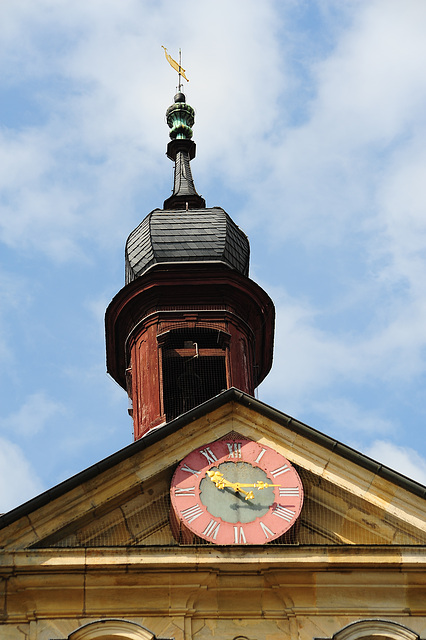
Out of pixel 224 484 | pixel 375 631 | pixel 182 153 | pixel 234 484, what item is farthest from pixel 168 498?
pixel 182 153

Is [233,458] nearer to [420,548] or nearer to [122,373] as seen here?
[420,548]

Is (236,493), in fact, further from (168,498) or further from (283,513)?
(168,498)

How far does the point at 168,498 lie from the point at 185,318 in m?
7.94

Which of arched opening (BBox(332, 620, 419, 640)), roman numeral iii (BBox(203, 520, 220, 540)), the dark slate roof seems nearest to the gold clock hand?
roman numeral iii (BBox(203, 520, 220, 540))

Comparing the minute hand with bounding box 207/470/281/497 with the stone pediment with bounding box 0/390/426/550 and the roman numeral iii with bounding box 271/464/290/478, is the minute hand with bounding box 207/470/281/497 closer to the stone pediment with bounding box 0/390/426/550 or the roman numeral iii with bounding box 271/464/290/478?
the roman numeral iii with bounding box 271/464/290/478

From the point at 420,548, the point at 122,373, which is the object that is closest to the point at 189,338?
the point at 122,373

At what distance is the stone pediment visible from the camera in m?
18.9

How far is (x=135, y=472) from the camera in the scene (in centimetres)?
1920

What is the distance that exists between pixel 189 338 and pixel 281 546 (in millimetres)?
8885

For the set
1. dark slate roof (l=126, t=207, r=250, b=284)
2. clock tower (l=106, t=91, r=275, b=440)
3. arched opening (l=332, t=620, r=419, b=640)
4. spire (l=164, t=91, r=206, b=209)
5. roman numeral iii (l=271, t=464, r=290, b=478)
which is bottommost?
arched opening (l=332, t=620, r=419, b=640)

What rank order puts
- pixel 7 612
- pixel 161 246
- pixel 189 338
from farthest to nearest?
pixel 161 246
pixel 189 338
pixel 7 612

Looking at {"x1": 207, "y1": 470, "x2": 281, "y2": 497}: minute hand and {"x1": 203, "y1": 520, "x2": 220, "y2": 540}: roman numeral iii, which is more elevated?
{"x1": 207, "y1": 470, "x2": 281, "y2": 497}: minute hand

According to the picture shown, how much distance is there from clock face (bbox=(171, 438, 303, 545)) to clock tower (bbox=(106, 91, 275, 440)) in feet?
18.6

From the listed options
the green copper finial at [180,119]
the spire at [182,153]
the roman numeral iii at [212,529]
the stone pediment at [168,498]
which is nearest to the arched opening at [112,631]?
the stone pediment at [168,498]
